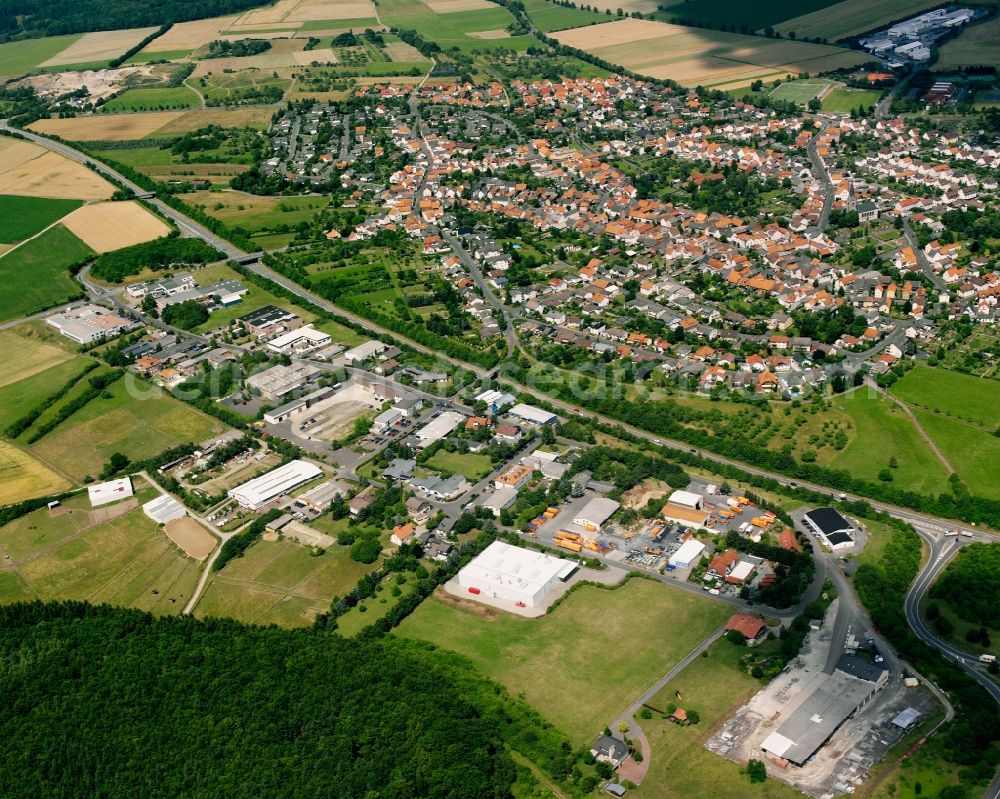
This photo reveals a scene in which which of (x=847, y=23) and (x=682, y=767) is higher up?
(x=847, y=23)

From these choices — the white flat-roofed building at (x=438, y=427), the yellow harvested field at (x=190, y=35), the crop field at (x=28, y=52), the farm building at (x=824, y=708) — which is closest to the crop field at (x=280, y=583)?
the white flat-roofed building at (x=438, y=427)

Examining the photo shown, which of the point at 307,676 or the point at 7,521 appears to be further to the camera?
the point at 7,521

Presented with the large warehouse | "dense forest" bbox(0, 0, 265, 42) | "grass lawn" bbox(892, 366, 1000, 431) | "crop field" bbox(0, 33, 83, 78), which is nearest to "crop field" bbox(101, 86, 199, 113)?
"crop field" bbox(0, 33, 83, 78)

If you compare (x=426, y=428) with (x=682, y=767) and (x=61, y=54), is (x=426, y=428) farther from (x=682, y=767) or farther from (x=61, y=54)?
(x=61, y=54)

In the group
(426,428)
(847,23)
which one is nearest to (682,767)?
(426,428)

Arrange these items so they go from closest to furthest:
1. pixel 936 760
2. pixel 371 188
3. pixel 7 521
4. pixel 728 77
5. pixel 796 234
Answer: pixel 936 760 → pixel 7 521 → pixel 796 234 → pixel 371 188 → pixel 728 77

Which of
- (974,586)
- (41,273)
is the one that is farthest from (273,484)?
(41,273)

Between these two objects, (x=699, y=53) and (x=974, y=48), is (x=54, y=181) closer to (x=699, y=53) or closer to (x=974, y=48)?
(x=699, y=53)

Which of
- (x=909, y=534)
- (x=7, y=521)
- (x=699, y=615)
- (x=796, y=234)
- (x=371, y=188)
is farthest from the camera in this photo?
(x=371, y=188)

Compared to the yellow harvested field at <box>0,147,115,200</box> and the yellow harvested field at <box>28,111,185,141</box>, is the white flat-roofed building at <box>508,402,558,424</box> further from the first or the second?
the yellow harvested field at <box>28,111,185,141</box>
